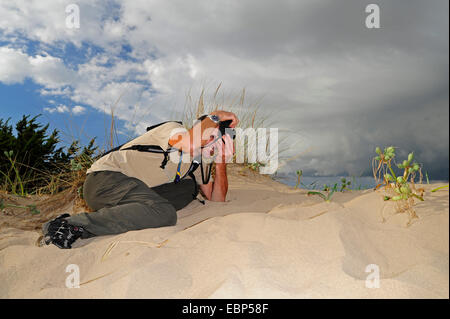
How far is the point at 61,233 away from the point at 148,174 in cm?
94

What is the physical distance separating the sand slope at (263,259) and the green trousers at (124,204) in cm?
21

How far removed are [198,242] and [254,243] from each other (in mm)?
352

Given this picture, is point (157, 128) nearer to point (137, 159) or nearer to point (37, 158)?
point (137, 159)

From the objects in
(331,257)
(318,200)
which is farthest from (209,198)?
(331,257)

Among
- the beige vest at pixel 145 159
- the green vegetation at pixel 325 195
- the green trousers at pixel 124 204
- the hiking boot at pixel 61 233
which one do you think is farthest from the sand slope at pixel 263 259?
the beige vest at pixel 145 159

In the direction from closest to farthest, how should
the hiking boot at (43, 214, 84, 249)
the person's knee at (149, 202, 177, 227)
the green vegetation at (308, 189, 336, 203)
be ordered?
the hiking boot at (43, 214, 84, 249)
the person's knee at (149, 202, 177, 227)
the green vegetation at (308, 189, 336, 203)

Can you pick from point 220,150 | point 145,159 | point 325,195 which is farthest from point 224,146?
point 325,195

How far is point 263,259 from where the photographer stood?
1.47 meters

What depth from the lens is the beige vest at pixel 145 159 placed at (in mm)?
2828

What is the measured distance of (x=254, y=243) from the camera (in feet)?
5.34

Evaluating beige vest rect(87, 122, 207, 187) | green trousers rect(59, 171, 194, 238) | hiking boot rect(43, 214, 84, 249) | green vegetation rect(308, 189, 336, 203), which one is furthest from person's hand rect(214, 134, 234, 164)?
hiking boot rect(43, 214, 84, 249)

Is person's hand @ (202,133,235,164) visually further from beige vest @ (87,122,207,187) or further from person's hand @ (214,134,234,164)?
beige vest @ (87,122,207,187)

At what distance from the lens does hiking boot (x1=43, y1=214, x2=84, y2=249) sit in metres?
2.20

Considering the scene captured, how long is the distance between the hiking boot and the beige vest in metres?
0.68
